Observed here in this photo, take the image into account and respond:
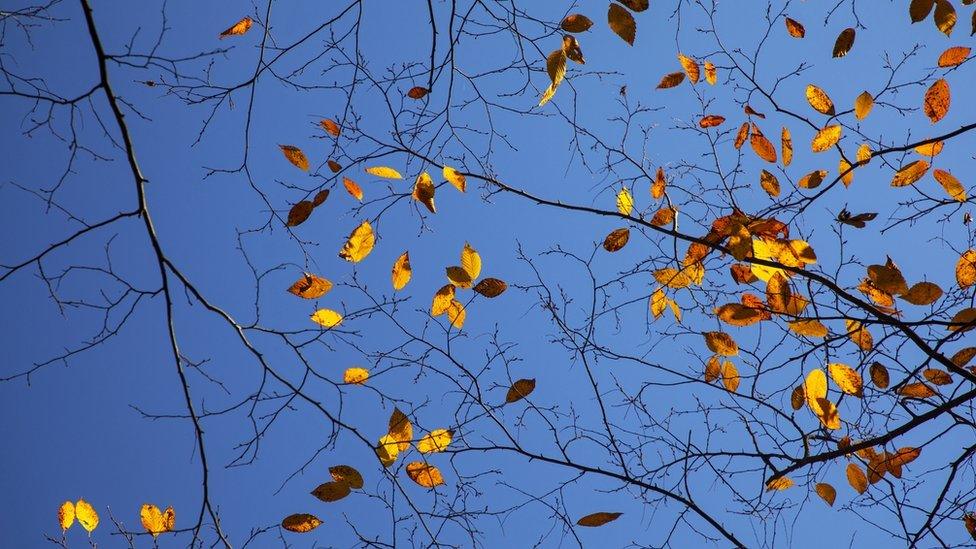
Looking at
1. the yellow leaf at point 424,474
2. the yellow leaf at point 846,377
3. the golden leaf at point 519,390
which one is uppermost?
the golden leaf at point 519,390

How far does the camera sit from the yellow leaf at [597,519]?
365 cm

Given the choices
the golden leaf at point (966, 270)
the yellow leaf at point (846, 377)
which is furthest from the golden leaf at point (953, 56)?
the yellow leaf at point (846, 377)

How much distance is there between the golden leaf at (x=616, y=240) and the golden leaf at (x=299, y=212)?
158 cm

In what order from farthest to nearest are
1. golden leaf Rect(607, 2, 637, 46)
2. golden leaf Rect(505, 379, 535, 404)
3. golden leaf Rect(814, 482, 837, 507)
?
golden leaf Rect(505, 379, 535, 404) < golden leaf Rect(814, 482, 837, 507) < golden leaf Rect(607, 2, 637, 46)

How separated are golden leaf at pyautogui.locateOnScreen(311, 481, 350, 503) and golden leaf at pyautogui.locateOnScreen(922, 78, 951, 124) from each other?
141 inches

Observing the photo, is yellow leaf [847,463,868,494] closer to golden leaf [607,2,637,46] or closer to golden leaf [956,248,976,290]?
golden leaf [956,248,976,290]

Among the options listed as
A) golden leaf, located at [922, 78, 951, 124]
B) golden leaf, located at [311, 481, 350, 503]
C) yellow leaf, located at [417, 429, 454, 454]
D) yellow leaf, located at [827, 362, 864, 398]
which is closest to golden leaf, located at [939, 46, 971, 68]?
golden leaf, located at [922, 78, 951, 124]

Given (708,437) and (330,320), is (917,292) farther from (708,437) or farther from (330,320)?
(330,320)

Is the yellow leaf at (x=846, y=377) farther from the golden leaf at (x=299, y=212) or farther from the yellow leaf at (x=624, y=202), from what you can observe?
the golden leaf at (x=299, y=212)

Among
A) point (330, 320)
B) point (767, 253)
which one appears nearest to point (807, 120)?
point (767, 253)

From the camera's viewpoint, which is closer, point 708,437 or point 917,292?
point 917,292

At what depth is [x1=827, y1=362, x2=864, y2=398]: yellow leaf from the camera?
144 inches

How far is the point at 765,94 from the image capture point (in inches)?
155

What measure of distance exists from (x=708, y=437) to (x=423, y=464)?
4.89 feet
